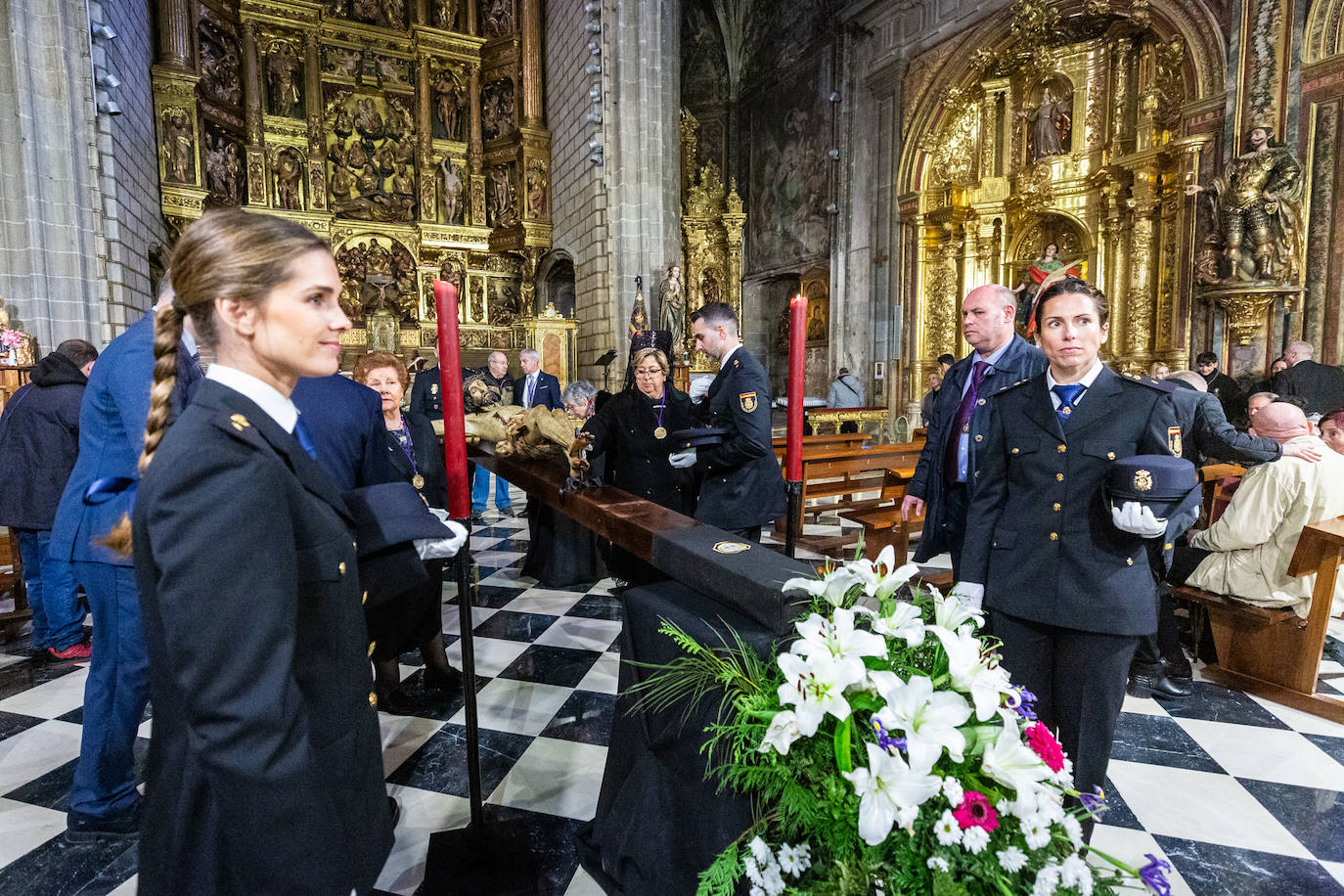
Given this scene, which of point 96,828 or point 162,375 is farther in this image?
point 96,828

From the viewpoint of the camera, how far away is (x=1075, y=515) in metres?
1.80

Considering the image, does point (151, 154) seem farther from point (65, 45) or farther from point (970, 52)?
point (970, 52)

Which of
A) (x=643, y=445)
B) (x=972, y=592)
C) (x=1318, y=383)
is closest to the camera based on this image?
(x=972, y=592)

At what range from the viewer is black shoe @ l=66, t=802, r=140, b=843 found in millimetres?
2062

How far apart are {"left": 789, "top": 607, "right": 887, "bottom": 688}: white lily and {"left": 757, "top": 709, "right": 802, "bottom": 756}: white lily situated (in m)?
0.09

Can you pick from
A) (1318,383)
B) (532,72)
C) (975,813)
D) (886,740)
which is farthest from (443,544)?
(532,72)

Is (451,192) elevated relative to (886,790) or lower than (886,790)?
elevated

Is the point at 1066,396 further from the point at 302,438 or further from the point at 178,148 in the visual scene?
Answer: the point at 178,148

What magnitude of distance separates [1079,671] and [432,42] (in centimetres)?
1638

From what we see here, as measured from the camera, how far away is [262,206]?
12.8 m

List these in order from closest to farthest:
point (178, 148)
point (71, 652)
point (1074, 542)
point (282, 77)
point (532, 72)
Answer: point (1074, 542)
point (71, 652)
point (178, 148)
point (282, 77)
point (532, 72)

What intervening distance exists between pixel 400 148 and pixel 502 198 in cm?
230

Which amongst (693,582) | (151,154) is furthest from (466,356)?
(693,582)

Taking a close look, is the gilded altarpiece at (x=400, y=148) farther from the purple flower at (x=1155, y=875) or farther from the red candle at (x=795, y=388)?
the purple flower at (x=1155, y=875)
